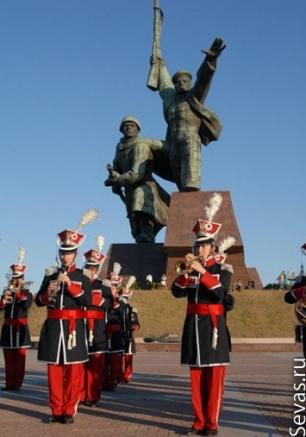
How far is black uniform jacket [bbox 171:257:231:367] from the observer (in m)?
6.61

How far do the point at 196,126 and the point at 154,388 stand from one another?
26.2m

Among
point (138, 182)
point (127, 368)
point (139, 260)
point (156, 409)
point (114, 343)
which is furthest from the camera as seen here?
point (138, 182)

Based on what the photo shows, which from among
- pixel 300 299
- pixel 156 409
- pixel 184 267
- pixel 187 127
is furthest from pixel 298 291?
pixel 187 127

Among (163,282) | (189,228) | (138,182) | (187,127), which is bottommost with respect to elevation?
(163,282)

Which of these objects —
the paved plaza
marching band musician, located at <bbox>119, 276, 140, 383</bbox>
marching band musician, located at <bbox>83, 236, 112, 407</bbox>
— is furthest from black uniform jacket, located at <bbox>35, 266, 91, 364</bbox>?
marching band musician, located at <bbox>119, 276, 140, 383</bbox>

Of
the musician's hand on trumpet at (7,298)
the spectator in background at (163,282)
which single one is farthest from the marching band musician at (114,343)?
the spectator in background at (163,282)

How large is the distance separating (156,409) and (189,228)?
23.2 meters

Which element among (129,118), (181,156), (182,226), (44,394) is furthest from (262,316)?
(44,394)

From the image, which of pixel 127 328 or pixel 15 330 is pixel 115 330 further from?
pixel 15 330

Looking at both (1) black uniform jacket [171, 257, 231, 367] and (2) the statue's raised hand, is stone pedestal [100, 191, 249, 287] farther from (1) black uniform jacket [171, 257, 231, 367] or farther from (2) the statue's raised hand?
(1) black uniform jacket [171, 257, 231, 367]

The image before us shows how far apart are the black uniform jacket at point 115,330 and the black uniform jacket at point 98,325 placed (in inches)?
40.4

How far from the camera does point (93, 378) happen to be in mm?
8812

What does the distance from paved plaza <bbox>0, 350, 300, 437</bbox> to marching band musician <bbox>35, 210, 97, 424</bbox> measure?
1.08ft

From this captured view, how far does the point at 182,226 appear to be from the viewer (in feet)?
103
